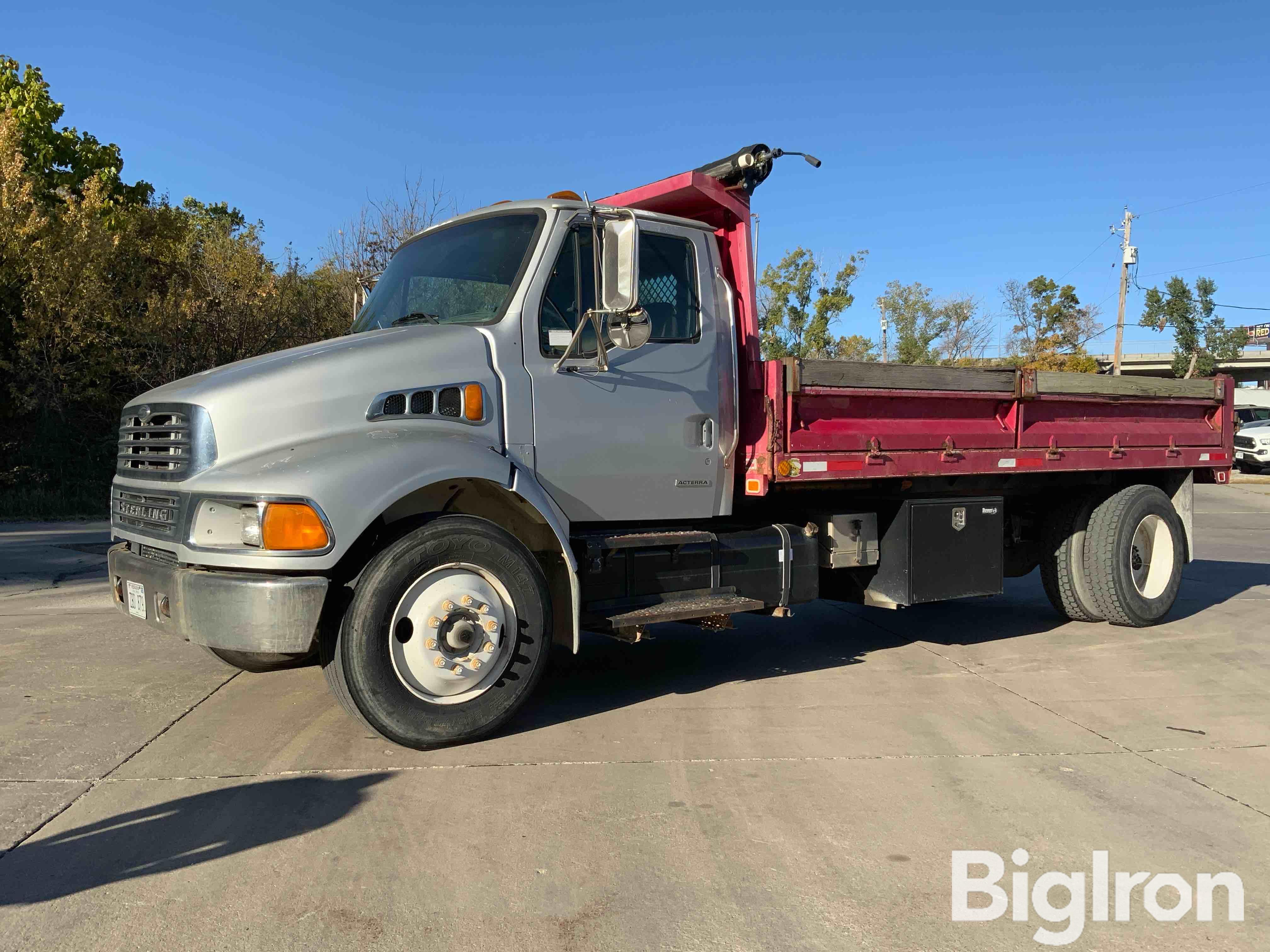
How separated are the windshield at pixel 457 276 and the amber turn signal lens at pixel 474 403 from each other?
1.30 ft

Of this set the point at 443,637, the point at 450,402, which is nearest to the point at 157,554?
the point at 443,637

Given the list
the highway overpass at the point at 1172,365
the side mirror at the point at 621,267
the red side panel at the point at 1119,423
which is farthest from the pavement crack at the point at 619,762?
the highway overpass at the point at 1172,365

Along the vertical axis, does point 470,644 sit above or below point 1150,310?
below

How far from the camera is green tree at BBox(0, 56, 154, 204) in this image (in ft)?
75.9

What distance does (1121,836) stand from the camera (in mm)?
3844

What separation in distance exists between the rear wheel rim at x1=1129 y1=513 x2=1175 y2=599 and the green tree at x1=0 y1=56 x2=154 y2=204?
21526mm

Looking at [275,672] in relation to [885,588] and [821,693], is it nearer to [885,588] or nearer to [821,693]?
[821,693]

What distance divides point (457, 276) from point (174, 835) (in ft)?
10.1

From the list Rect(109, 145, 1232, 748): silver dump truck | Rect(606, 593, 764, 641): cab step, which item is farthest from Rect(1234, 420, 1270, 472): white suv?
Rect(606, 593, 764, 641): cab step

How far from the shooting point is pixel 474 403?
495cm

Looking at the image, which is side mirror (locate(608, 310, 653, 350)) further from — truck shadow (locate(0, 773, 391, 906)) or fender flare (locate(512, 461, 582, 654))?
truck shadow (locate(0, 773, 391, 906))

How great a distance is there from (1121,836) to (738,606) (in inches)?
91.5

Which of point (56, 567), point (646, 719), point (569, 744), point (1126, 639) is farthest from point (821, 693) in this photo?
point (56, 567)

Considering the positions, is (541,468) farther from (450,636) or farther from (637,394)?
(450,636)
